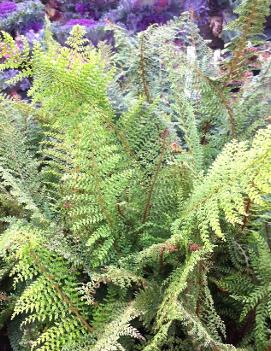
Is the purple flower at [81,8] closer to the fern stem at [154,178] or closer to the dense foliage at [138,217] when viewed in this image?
the dense foliage at [138,217]

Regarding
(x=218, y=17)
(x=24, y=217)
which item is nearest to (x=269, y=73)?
(x=24, y=217)

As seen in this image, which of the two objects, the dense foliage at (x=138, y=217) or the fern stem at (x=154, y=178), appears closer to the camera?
the dense foliage at (x=138, y=217)

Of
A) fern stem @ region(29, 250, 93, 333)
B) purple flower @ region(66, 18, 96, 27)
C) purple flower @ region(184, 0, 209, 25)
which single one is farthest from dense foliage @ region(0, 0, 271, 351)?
purple flower @ region(66, 18, 96, 27)

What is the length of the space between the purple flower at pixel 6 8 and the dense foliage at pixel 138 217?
2.51 meters

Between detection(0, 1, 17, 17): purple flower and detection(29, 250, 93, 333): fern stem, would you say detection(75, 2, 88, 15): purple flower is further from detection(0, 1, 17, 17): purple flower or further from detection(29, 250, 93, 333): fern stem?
detection(29, 250, 93, 333): fern stem

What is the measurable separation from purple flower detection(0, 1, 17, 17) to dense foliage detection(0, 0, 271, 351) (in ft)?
8.23

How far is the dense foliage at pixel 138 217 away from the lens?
0.78 metres

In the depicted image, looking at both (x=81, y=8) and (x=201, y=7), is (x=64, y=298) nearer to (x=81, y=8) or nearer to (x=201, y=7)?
(x=201, y=7)

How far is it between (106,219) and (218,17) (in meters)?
2.64

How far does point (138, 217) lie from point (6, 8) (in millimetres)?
2878

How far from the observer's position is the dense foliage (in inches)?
30.9

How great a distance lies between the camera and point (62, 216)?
97cm

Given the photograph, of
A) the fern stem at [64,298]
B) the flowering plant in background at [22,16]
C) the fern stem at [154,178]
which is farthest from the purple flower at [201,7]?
the fern stem at [64,298]

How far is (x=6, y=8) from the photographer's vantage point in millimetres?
3418
